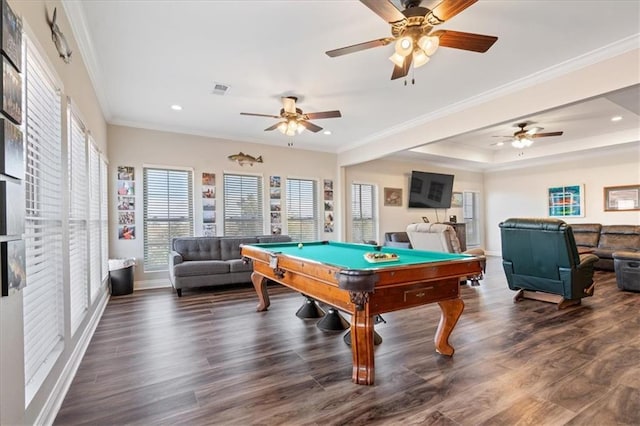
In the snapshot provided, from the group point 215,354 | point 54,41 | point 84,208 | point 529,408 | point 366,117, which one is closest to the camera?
point 529,408

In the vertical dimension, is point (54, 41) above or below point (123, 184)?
above

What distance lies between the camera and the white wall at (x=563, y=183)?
720cm

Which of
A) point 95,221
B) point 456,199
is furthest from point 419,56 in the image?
point 456,199

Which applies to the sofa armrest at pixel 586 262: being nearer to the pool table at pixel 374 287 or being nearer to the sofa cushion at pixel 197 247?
the pool table at pixel 374 287

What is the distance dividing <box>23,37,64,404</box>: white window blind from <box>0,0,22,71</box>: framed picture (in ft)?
0.68

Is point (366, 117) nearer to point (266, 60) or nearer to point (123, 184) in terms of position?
point (266, 60)

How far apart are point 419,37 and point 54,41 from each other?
8.40ft

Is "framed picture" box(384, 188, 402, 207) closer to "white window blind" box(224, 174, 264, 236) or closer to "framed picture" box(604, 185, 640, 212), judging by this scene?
"white window blind" box(224, 174, 264, 236)

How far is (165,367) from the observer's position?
2.56m

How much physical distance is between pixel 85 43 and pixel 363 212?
6278mm

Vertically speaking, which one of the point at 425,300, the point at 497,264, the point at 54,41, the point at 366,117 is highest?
the point at 366,117

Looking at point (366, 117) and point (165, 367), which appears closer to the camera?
point (165, 367)

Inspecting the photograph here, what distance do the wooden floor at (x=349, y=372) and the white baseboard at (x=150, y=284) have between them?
61.0 inches

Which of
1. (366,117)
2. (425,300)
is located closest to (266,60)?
(366,117)
